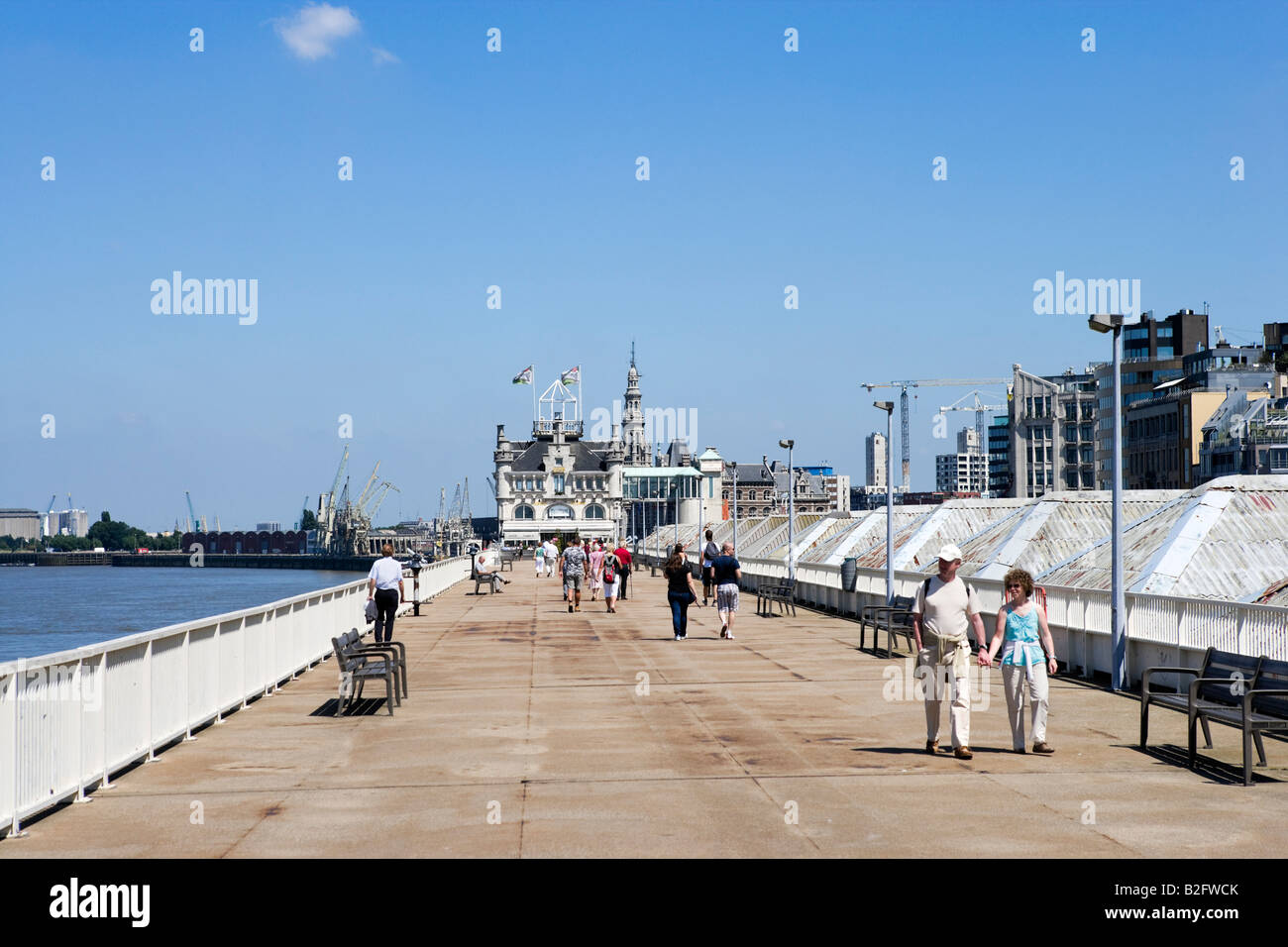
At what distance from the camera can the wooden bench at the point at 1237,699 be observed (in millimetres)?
10766

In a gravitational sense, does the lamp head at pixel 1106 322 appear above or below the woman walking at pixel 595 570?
above

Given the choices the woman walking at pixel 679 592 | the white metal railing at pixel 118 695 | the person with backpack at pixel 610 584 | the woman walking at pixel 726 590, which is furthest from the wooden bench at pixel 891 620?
the person with backpack at pixel 610 584

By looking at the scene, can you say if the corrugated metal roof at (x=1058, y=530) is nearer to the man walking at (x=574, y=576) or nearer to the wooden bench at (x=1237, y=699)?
the man walking at (x=574, y=576)

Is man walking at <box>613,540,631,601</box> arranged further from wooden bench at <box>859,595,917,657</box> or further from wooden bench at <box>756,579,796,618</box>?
wooden bench at <box>859,595,917,657</box>

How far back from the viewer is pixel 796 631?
2816 cm

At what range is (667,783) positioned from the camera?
1105cm

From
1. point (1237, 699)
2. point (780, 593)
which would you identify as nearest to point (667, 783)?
point (1237, 699)

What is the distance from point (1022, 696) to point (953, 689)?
69 cm

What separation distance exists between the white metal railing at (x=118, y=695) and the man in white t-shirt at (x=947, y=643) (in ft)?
22.3

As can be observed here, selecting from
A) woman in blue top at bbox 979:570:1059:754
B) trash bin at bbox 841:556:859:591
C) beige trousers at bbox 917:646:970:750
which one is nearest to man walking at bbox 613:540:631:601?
trash bin at bbox 841:556:859:591

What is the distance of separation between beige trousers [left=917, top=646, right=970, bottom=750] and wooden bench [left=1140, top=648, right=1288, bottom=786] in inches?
69.6
